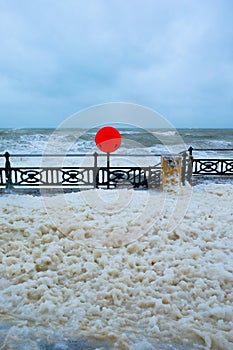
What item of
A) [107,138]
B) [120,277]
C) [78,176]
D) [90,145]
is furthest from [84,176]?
[90,145]

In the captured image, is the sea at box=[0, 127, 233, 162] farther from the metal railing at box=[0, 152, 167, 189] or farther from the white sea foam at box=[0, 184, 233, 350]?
the white sea foam at box=[0, 184, 233, 350]

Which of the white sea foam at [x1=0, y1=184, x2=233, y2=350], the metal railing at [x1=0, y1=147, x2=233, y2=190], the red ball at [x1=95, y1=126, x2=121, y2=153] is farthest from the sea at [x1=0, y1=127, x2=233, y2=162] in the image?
the white sea foam at [x1=0, y1=184, x2=233, y2=350]

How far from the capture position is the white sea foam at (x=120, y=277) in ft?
7.64

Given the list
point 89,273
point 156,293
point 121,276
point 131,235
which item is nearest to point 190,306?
point 156,293

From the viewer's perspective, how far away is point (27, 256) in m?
3.44

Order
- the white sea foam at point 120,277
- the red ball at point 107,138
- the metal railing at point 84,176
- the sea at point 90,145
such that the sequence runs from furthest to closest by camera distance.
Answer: the sea at point 90,145, the red ball at point 107,138, the metal railing at point 84,176, the white sea foam at point 120,277

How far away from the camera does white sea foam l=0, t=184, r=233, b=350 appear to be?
2.33m

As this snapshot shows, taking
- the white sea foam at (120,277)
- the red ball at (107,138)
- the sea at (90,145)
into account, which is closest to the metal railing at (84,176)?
the red ball at (107,138)

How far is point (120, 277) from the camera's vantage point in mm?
3123

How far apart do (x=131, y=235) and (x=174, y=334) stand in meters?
1.94

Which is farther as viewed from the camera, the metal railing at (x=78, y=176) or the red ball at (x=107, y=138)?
the red ball at (x=107, y=138)

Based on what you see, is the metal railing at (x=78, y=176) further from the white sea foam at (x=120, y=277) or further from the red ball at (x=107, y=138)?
the white sea foam at (x=120, y=277)

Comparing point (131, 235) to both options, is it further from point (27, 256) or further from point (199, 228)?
point (27, 256)

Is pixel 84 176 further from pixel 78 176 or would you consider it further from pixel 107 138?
pixel 107 138
